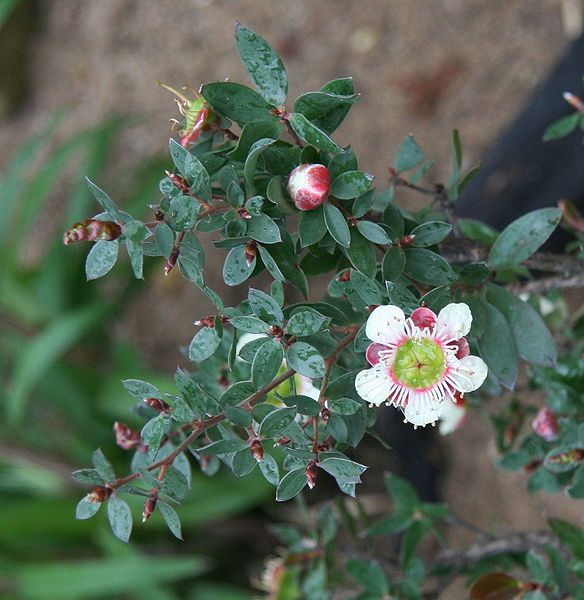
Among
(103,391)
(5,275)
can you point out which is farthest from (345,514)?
(5,275)

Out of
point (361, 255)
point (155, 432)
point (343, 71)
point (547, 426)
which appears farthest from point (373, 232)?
point (343, 71)

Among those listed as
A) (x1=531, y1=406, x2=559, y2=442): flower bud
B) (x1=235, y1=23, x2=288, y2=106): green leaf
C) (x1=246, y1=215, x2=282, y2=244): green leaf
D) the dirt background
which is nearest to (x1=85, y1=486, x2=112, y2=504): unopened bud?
(x1=246, y1=215, x2=282, y2=244): green leaf

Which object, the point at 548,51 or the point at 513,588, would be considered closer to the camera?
the point at 513,588

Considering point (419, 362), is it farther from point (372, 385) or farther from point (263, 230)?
point (263, 230)

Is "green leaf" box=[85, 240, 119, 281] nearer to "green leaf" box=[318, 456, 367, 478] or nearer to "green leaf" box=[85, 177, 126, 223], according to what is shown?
"green leaf" box=[85, 177, 126, 223]

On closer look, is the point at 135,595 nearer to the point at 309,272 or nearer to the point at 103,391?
the point at 103,391

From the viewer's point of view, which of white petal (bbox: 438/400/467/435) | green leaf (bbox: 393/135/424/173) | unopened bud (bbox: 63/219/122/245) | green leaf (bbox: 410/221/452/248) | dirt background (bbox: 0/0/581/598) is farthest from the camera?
dirt background (bbox: 0/0/581/598)
